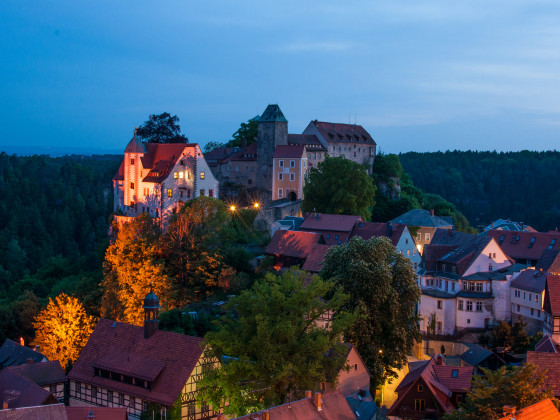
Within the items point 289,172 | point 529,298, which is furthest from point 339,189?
point 529,298

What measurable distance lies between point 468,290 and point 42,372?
27.6 meters

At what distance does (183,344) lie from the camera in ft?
108

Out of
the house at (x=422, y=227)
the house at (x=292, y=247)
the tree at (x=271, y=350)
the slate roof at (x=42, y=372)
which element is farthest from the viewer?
the house at (x=422, y=227)

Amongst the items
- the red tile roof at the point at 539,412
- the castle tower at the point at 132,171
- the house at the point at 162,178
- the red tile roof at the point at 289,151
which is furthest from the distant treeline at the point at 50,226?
the red tile roof at the point at 539,412

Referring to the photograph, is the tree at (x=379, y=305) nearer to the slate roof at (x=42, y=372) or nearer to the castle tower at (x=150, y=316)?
the castle tower at (x=150, y=316)

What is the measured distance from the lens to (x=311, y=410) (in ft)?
83.8

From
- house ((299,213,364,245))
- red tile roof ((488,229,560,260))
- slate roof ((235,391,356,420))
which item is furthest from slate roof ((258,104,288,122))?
slate roof ((235,391,356,420))

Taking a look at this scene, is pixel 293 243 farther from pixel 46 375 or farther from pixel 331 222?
pixel 46 375

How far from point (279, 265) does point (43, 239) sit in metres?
57.7

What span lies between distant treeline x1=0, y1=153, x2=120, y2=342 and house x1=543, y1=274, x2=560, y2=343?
36115mm

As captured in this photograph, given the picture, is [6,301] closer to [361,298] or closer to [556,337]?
[361,298]

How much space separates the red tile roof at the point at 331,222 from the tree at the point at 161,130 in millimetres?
26990

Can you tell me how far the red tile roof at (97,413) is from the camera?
26.1 m

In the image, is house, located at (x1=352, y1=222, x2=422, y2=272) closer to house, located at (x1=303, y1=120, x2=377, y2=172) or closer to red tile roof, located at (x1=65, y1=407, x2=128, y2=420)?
house, located at (x1=303, y1=120, x2=377, y2=172)
